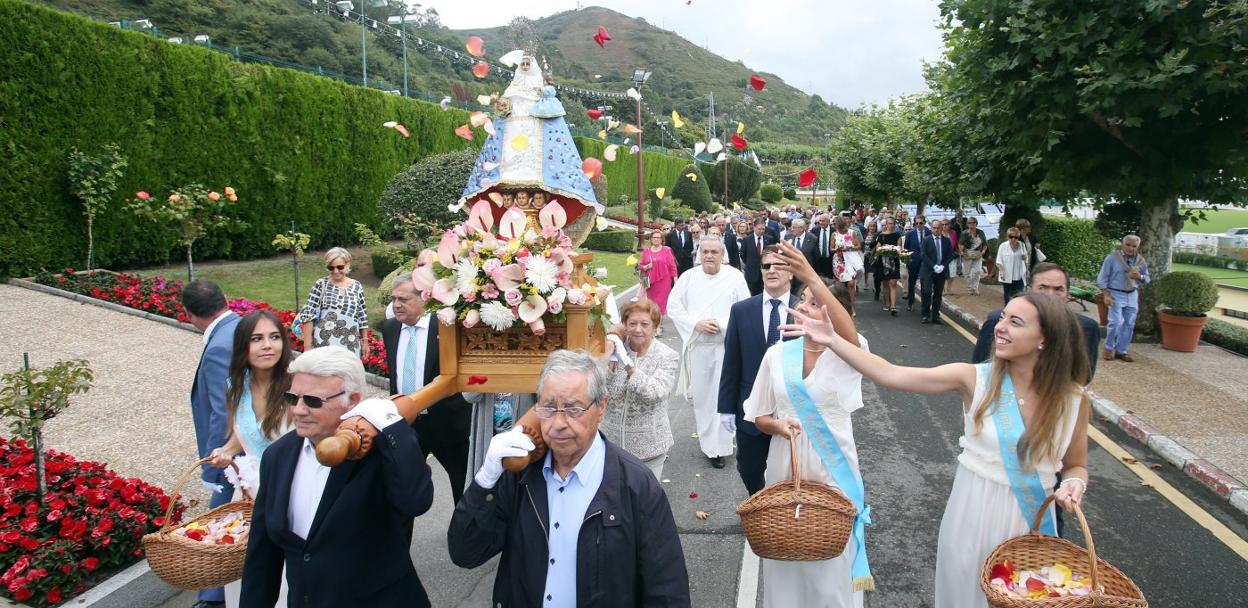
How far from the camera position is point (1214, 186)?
1111cm

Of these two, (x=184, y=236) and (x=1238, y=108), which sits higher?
(x=1238, y=108)

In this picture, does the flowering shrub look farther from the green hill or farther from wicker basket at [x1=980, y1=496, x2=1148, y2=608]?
the green hill

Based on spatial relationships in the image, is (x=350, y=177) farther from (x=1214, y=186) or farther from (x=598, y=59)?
(x=598, y=59)

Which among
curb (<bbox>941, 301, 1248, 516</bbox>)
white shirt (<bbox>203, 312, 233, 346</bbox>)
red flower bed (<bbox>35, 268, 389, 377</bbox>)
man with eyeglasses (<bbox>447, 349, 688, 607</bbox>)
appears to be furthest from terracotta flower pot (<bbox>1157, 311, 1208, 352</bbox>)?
white shirt (<bbox>203, 312, 233, 346</bbox>)

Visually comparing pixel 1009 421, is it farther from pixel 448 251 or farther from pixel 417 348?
pixel 417 348

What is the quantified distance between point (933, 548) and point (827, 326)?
257 cm

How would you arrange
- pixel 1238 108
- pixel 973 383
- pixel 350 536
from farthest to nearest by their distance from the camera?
pixel 1238 108 < pixel 973 383 < pixel 350 536

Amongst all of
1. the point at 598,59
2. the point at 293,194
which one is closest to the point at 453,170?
the point at 293,194

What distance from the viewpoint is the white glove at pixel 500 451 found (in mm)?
2262

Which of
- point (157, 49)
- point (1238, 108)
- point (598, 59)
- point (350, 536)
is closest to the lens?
point (350, 536)

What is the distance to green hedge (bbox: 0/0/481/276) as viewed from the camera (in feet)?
38.4

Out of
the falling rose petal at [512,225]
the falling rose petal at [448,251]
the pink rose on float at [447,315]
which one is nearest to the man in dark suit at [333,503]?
the pink rose on float at [447,315]

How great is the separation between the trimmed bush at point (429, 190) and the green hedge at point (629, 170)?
775 inches

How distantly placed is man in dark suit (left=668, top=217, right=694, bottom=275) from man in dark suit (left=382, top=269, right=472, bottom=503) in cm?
1014
